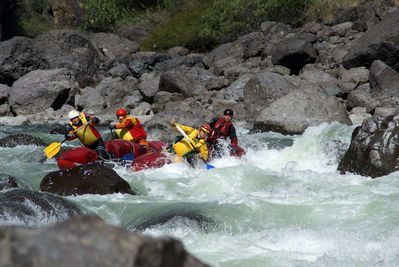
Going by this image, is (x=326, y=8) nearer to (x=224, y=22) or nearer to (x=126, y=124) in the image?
(x=224, y=22)

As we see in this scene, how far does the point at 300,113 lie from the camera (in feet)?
35.0

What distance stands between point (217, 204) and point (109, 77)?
43.5 ft

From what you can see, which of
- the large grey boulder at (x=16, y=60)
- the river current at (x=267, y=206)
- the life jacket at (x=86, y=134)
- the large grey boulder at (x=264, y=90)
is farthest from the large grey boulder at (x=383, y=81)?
the large grey boulder at (x=16, y=60)

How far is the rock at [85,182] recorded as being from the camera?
6.20 meters

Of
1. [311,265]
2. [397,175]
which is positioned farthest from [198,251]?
[397,175]

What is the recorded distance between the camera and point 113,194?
6203 mm

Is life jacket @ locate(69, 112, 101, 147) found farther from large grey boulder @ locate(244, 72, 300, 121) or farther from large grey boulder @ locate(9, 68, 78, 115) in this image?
large grey boulder @ locate(9, 68, 78, 115)

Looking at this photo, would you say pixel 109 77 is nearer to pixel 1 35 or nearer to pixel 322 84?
pixel 322 84

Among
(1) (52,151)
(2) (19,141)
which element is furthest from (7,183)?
(2) (19,141)

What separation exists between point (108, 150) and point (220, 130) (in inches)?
76.9

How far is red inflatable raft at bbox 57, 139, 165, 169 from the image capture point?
7.85 metres

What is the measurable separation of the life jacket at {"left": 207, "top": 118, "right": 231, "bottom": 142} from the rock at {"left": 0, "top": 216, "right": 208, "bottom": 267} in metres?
7.39

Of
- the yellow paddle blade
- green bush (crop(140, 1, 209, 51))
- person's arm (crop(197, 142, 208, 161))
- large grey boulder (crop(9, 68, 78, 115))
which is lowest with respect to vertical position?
green bush (crop(140, 1, 209, 51))

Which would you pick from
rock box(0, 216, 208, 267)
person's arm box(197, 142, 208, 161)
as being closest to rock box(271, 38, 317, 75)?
person's arm box(197, 142, 208, 161)
